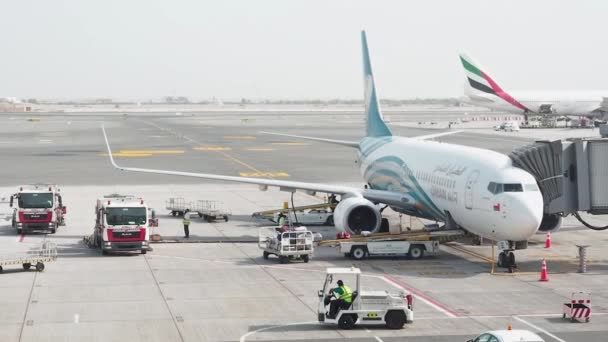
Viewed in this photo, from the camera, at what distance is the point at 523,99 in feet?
571

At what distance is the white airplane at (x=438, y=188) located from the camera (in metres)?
42.0

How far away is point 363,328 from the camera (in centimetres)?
3256

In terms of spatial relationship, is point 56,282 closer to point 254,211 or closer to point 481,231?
point 481,231

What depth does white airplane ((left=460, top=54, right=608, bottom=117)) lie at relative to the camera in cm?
17050

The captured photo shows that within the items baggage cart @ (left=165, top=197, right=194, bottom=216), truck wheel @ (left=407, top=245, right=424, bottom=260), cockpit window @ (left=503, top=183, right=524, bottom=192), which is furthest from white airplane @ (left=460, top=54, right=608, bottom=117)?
cockpit window @ (left=503, top=183, right=524, bottom=192)

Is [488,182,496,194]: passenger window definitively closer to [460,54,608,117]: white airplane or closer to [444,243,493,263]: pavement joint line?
[444,243,493,263]: pavement joint line

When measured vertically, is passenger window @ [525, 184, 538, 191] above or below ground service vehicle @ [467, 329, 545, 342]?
above

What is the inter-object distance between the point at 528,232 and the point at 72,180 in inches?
2042

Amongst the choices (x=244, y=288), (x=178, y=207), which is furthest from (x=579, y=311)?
(x=178, y=207)

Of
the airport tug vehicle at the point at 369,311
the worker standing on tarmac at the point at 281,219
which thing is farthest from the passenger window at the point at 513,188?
the worker standing on tarmac at the point at 281,219

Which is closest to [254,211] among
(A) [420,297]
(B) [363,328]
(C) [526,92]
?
(A) [420,297]

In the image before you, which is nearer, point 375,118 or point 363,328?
point 363,328

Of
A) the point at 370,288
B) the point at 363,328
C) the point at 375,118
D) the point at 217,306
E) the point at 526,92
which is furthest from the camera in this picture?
the point at 526,92

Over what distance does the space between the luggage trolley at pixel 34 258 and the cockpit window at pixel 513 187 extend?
19448 millimetres
